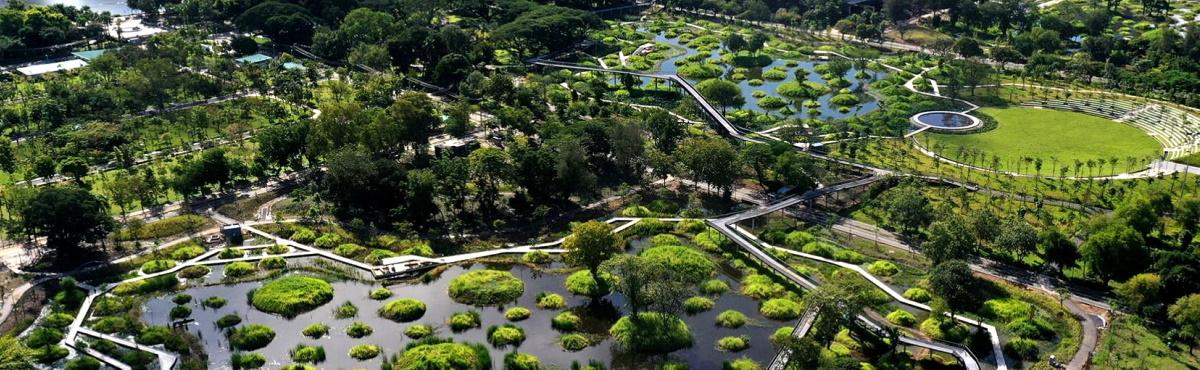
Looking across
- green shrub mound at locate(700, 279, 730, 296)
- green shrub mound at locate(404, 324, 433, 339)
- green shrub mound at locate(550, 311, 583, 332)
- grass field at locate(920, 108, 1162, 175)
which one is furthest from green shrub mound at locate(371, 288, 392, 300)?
grass field at locate(920, 108, 1162, 175)

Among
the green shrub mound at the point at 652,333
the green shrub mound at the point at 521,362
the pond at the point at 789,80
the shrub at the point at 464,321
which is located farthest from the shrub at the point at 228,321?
the pond at the point at 789,80

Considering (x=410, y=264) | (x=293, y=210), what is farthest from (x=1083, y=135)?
(x=293, y=210)

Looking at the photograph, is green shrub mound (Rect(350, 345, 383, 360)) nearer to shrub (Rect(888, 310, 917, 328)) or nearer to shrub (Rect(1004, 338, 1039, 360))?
shrub (Rect(888, 310, 917, 328))

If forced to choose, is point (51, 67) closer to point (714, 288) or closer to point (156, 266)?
point (156, 266)

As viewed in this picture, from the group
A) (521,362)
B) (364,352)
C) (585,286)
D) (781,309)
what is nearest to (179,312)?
(364,352)

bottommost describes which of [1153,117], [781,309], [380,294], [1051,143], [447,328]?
[447,328]

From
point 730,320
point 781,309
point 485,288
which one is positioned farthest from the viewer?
point 485,288
